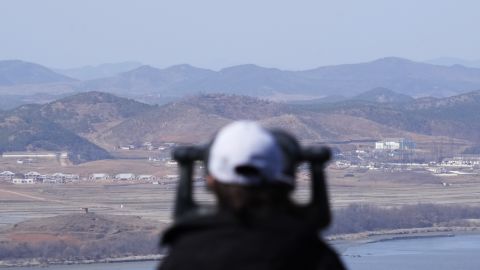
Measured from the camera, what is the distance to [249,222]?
88.6 inches

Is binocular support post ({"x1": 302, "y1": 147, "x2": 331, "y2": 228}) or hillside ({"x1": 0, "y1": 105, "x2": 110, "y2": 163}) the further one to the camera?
hillside ({"x1": 0, "y1": 105, "x2": 110, "y2": 163})

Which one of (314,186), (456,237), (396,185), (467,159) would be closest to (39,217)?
(456,237)

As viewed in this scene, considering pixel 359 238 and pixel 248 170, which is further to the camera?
pixel 359 238

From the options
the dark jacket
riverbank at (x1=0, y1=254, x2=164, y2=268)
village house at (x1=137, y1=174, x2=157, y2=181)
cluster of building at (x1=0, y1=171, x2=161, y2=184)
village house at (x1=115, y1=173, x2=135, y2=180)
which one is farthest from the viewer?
village house at (x1=115, y1=173, x2=135, y2=180)

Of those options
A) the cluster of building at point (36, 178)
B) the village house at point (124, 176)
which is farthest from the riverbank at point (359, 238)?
the cluster of building at point (36, 178)

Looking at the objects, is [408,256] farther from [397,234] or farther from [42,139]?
[42,139]

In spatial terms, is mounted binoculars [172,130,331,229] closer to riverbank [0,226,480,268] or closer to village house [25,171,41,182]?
riverbank [0,226,480,268]

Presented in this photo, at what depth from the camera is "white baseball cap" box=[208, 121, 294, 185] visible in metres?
2.27

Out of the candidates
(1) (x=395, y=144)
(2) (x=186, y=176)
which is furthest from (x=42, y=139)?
(2) (x=186, y=176)

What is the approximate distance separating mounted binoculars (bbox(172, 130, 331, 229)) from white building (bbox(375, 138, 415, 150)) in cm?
9039

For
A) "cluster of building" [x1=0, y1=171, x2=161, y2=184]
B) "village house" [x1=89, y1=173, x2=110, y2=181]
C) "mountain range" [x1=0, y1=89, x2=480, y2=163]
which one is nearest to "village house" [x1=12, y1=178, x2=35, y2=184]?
"cluster of building" [x1=0, y1=171, x2=161, y2=184]

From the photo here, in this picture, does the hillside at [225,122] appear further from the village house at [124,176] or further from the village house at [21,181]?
the village house at [21,181]

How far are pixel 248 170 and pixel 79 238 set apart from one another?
47172 mm

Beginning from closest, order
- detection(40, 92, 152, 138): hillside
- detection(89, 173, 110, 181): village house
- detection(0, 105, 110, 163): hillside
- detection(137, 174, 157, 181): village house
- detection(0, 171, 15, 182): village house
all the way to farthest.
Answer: detection(0, 171, 15, 182): village house
detection(137, 174, 157, 181): village house
detection(89, 173, 110, 181): village house
detection(0, 105, 110, 163): hillside
detection(40, 92, 152, 138): hillside
